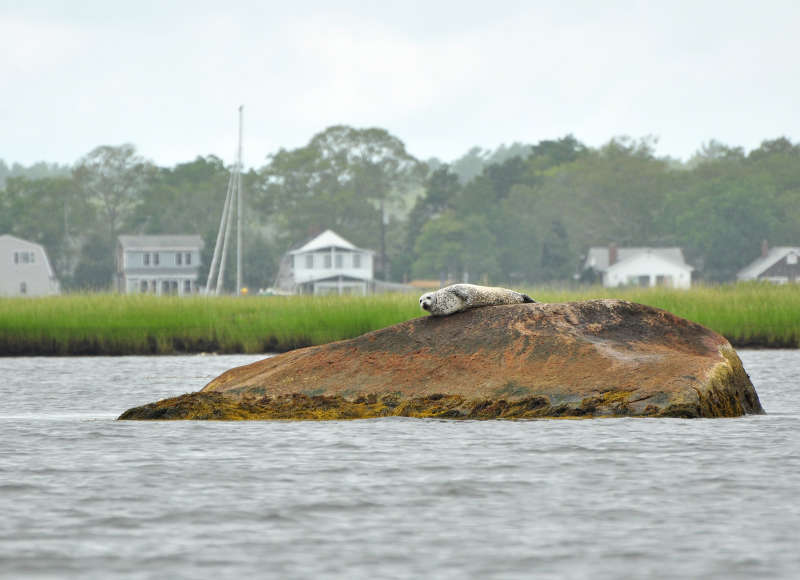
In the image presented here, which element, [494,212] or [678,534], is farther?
[494,212]

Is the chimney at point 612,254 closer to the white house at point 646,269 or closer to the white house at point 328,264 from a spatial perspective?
the white house at point 646,269

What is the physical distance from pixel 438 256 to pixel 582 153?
84.9 ft

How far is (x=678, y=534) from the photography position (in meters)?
8.62

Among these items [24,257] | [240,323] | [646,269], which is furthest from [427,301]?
[24,257]

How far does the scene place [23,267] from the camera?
4459 inches

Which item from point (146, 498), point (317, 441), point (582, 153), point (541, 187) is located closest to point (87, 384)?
point (317, 441)

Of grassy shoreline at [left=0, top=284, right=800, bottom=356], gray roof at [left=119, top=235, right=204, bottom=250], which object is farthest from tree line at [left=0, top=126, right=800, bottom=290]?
grassy shoreline at [left=0, top=284, right=800, bottom=356]

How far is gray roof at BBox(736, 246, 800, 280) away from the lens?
105m

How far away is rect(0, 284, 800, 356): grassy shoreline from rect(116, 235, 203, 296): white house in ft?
270

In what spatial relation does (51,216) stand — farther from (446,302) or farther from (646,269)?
(446,302)

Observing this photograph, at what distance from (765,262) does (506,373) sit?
9575 centimetres

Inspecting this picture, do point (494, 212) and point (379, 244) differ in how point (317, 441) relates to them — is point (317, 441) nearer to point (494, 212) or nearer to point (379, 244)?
point (494, 212)

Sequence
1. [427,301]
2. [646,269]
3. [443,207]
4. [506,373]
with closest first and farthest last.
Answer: [506,373] → [427,301] → [646,269] → [443,207]

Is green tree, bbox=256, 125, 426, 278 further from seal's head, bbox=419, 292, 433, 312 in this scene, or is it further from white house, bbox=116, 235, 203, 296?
seal's head, bbox=419, 292, 433, 312
